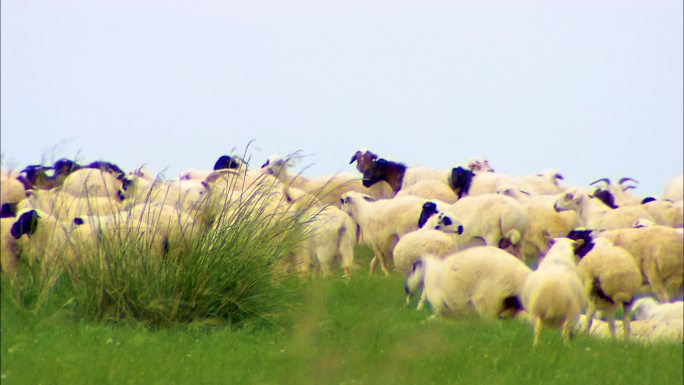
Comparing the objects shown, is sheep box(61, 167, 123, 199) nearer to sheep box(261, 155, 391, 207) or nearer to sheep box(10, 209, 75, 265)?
sheep box(261, 155, 391, 207)

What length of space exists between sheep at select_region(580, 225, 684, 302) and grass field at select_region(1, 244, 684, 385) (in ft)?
15.0

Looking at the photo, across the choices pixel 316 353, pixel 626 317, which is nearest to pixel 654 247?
pixel 626 317

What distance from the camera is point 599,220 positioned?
18.8 meters

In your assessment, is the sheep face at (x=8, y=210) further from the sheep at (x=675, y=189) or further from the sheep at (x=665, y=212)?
the sheep at (x=675, y=189)

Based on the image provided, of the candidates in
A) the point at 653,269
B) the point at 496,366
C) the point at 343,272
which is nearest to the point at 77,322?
the point at 496,366

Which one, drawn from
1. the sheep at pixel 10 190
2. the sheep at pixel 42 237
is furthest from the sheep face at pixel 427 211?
the sheep at pixel 10 190

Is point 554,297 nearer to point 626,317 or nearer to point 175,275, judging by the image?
point 626,317

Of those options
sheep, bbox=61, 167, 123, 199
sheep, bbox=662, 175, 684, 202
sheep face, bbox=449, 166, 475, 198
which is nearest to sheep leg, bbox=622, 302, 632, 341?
sheep face, bbox=449, 166, 475, 198

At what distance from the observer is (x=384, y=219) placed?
16812 mm

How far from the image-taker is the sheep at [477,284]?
11.6 meters

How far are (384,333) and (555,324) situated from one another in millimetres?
2269

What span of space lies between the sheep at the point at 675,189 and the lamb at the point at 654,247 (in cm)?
1250

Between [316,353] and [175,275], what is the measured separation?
192 centimetres

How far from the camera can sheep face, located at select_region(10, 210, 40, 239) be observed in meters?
11.7
